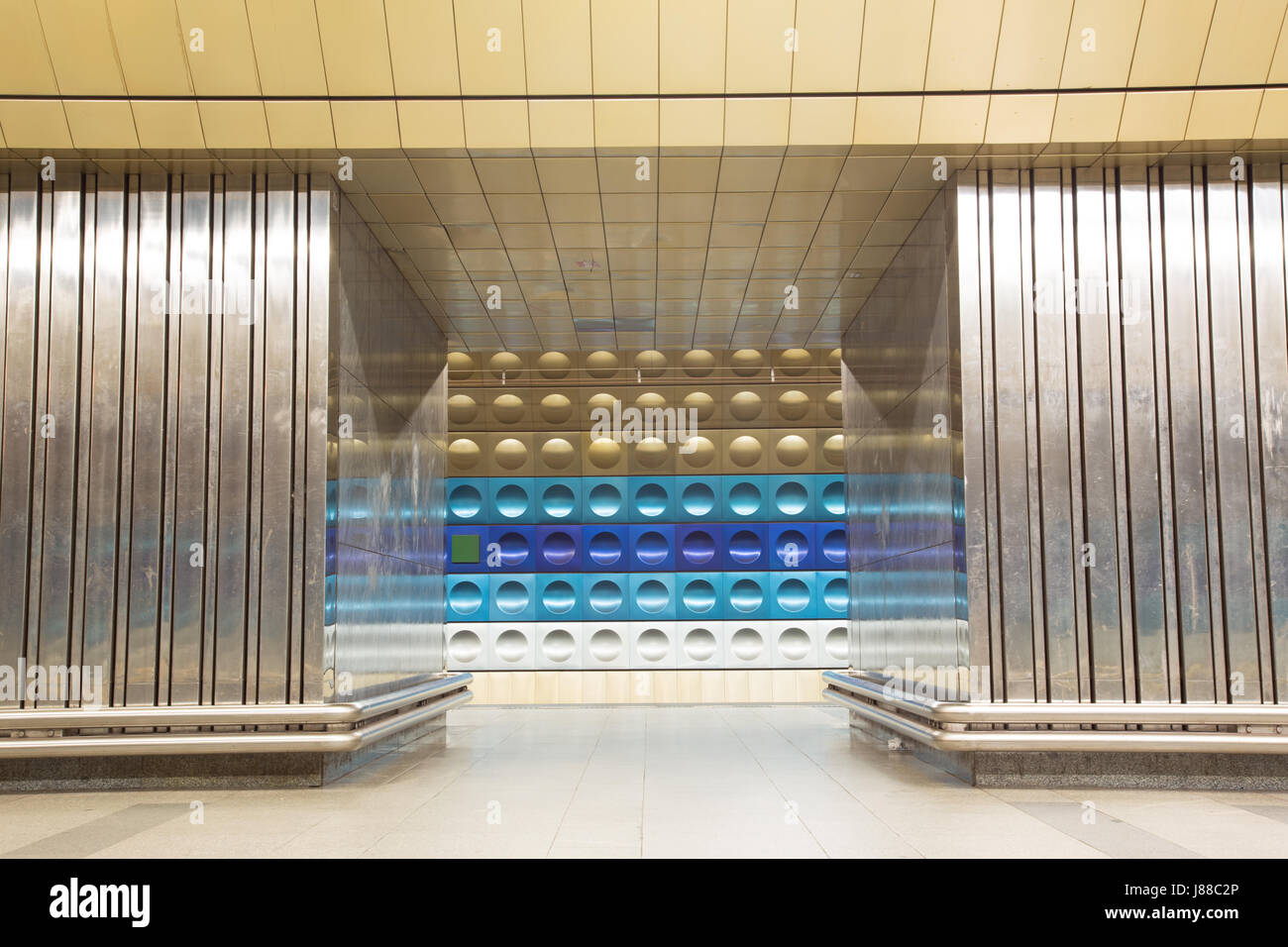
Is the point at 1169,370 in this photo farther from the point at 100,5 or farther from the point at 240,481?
the point at 100,5

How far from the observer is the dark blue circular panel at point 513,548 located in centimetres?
1764

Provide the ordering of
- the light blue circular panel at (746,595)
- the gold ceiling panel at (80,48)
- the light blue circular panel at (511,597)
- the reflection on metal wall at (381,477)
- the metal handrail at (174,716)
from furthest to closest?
1. the light blue circular panel at (746,595)
2. the light blue circular panel at (511,597)
3. the reflection on metal wall at (381,477)
4. the metal handrail at (174,716)
5. the gold ceiling panel at (80,48)

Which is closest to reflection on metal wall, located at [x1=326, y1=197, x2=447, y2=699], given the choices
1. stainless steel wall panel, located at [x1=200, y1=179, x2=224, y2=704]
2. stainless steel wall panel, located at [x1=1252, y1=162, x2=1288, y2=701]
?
stainless steel wall panel, located at [x1=200, y1=179, x2=224, y2=704]

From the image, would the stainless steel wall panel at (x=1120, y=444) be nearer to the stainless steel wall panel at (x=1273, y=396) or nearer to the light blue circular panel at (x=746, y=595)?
the stainless steel wall panel at (x=1273, y=396)

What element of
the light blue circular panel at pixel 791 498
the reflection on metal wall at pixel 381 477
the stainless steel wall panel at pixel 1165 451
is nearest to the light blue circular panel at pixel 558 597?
the light blue circular panel at pixel 791 498

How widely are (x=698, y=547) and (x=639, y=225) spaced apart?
8171mm

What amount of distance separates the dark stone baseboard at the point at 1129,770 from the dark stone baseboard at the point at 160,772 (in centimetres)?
533

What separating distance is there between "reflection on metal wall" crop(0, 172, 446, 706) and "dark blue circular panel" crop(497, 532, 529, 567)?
8.55 meters

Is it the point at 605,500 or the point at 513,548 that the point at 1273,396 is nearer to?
the point at 605,500

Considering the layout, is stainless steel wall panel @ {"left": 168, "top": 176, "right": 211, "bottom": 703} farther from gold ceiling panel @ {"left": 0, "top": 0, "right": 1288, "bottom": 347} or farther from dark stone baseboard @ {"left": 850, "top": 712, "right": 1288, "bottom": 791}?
dark stone baseboard @ {"left": 850, "top": 712, "right": 1288, "bottom": 791}

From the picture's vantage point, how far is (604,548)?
17.7 m

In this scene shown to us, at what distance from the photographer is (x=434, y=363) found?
44.8 feet

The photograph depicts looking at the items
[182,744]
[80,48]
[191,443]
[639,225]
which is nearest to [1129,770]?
[639,225]

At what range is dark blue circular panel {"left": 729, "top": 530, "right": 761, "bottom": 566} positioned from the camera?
1775 centimetres
